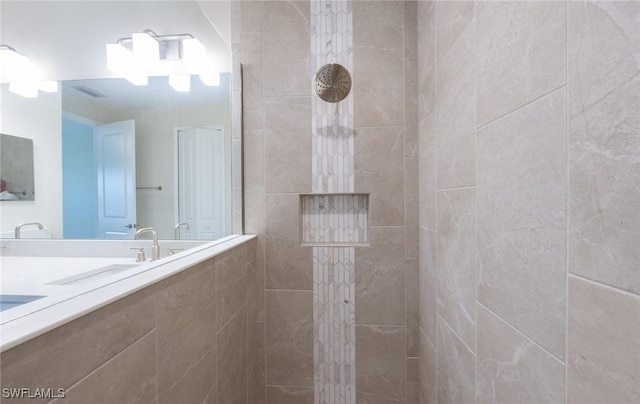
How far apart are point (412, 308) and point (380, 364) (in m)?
0.33

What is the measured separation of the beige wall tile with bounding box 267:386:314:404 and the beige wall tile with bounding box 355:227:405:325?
1.53 ft

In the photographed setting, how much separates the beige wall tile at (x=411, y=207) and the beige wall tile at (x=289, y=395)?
0.88 m

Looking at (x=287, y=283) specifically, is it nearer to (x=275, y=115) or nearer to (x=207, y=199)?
(x=207, y=199)

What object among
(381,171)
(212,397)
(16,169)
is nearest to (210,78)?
(16,169)

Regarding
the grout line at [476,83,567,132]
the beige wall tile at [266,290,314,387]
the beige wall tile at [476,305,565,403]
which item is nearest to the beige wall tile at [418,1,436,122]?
the grout line at [476,83,567,132]

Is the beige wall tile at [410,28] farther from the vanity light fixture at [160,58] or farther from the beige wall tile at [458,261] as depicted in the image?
the vanity light fixture at [160,58]

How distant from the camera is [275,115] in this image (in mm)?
1463

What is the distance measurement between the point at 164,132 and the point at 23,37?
71 cm

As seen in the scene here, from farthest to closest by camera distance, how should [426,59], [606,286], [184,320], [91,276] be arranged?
[426,59] → [91,276] → [184,320] → [606,286]

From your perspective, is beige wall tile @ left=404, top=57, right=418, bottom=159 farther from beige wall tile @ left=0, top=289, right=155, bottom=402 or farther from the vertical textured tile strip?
beige wall tile @ left=0, top=289, right=155, bottom=402

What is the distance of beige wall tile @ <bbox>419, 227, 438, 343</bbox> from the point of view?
1.19 m

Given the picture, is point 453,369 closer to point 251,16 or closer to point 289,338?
point 289,338

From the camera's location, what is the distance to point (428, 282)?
1268mm

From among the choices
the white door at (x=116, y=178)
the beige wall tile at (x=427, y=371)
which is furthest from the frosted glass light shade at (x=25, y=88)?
the beige wall tile at (x=427, y=371)
